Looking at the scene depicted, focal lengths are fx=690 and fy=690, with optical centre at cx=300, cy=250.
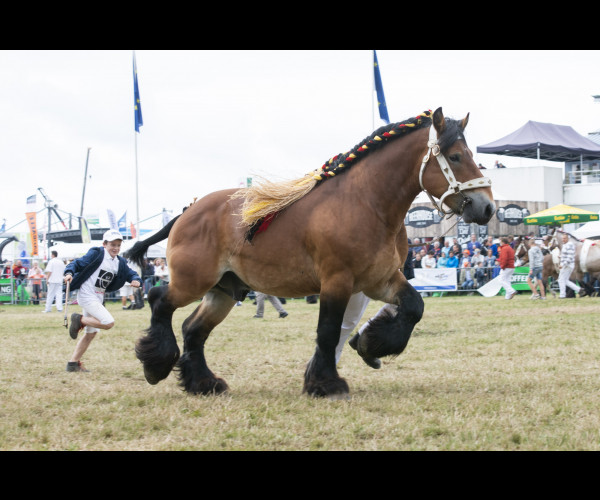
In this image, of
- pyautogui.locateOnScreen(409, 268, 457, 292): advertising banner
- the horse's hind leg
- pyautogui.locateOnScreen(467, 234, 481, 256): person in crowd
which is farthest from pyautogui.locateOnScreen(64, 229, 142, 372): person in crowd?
pyautogui.locateOnScreen(467, 234, 481, 256): person in crowd

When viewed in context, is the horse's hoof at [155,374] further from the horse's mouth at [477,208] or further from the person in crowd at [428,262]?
the person in crowd at [428,262]

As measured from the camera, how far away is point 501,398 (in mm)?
5906

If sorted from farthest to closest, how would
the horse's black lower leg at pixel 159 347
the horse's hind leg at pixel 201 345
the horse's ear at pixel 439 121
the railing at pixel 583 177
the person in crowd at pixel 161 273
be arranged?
the railing at pixel 583 177, the person in crowd at pixel 161 273, the horse's hind leg at pixel 201 345, the horse's black lower leg at pixel 159 347, the horse's ear at pixel 439 121

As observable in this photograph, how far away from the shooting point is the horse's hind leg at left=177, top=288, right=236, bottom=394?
22.0 feet

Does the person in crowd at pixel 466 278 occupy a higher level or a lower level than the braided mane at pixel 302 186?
lower

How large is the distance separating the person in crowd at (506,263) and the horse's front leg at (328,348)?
14778mm

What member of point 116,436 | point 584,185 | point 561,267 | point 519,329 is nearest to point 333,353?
point 116,436

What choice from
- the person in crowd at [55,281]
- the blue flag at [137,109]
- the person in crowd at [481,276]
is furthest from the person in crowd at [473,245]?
the blue flag at [137,109]

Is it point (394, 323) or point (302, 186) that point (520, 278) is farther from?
point (302, 186)

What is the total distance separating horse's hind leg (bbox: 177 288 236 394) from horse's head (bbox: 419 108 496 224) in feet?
8.18

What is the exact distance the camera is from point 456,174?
5859 millimetres

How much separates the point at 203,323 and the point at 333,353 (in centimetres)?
153

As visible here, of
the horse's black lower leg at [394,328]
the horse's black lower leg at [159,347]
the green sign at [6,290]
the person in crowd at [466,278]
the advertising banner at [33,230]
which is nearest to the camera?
the horse's black lower leg at [394,328]

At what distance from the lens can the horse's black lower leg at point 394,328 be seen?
6227 millimetres
